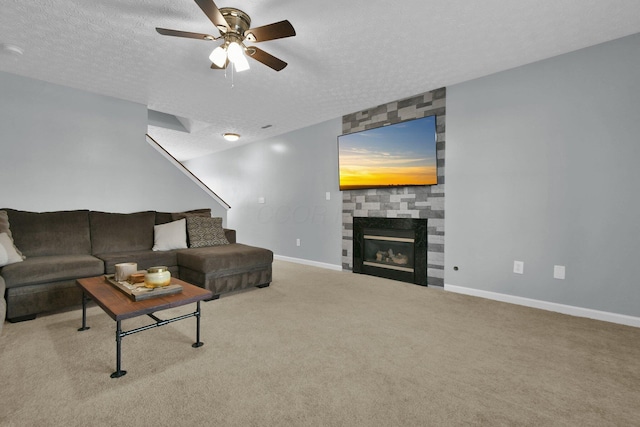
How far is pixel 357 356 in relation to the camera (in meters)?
1.82

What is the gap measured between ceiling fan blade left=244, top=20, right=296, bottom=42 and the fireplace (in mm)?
2607

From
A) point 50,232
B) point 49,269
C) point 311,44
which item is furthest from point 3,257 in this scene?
point 311,44

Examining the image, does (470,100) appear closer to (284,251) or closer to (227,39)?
(227,39)

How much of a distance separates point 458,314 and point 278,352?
5.54 feet

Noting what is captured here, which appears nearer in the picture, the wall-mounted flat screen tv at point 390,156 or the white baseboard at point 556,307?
the white baseboard at point 556,307

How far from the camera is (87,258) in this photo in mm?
2787

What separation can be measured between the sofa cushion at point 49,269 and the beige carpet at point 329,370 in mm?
331

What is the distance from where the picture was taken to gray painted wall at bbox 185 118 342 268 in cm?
462

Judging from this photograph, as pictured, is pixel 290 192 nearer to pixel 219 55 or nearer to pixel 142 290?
pixel 219 55

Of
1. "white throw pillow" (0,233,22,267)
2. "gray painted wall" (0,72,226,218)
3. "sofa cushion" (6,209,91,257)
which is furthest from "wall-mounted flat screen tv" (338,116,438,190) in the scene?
"white throw pillow" (0,233,22,267)

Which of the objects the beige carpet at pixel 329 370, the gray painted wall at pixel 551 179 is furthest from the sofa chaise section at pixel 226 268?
the gray painted wall at pixel 551 179

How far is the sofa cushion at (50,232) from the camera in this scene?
9.21ft

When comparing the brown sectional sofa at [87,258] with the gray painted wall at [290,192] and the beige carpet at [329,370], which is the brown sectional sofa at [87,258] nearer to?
the beige carpet at [329,370]

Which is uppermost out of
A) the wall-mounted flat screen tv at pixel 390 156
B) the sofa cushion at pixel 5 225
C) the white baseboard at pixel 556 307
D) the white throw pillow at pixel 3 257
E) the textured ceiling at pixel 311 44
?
the textured ceiling at pixel 311 44
